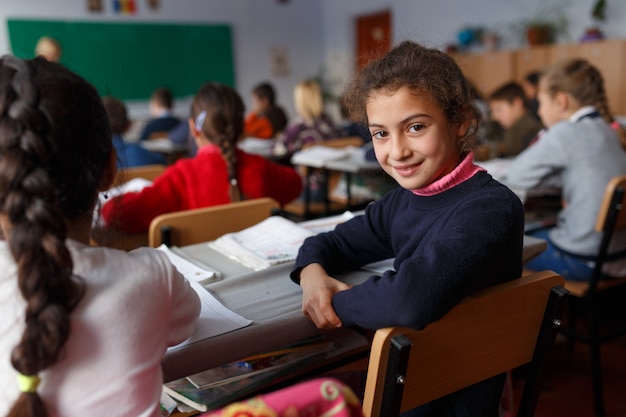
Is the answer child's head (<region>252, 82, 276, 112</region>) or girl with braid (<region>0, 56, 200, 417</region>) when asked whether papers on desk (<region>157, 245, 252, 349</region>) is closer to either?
girl with braid (<region>0, 56, 200, 417</region>)

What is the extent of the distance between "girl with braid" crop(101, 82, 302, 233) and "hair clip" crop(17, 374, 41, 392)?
122 cm

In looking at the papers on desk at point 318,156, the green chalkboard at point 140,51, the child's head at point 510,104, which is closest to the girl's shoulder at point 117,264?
the papers on desk at point 318,156

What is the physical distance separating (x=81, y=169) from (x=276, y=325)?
18.2 inches

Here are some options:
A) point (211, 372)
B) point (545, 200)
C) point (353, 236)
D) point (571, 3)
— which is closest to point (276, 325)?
point (211, 372)

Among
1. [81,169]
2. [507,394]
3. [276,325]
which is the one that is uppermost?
[81,169]

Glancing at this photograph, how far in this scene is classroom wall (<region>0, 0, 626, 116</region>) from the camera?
6168 mm

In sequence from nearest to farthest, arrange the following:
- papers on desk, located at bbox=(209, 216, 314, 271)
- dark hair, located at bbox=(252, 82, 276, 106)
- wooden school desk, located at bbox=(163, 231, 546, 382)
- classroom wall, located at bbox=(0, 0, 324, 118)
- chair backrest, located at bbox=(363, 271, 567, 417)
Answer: chair backrest, located at bbox=(363, 271, 567, 417)
wooden school desk, located at bbox=(163, 231, 546, 382)
papers on desk, located at bbox=(209, 216, 314, 271)
dark hair, located at bbox=(252, 82, 276, 106)
classroom wall, located at bbox=(0, 0, 324, 118)

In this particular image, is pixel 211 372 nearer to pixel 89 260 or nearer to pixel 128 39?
pixel 89 260

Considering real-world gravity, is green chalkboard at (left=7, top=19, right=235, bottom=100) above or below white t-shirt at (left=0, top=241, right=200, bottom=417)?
above

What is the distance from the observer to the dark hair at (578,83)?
7.18 feet

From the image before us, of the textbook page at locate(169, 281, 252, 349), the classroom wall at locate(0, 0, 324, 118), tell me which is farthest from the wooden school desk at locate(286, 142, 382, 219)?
the classroom wall at locate(0, 0, 324, 118)

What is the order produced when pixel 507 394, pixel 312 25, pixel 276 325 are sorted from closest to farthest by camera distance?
pixel 276 325, pixel 507 394, pixel 312 25

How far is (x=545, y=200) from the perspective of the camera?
2629 millimetres

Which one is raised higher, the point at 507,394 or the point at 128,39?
the point at 128,39
